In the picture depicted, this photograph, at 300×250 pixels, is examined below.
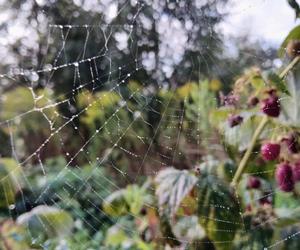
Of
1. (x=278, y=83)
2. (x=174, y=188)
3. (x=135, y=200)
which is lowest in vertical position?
(x=135, y=200)

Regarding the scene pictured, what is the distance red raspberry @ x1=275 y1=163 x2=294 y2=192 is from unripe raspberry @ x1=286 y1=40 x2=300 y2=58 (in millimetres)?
132

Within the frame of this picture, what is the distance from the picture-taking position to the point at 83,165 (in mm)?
1936

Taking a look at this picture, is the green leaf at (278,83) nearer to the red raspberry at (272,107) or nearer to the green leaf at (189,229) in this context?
the red raspberry at (272,107)

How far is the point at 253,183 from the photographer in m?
0.69

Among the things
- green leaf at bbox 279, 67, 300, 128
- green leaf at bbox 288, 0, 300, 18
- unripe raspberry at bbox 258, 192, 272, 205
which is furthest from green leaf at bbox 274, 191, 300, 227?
green leaf at bbox 288, 0, 300, 18

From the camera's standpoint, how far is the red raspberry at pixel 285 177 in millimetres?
621

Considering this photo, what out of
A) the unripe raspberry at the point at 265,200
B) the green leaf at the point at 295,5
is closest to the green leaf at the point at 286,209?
the unripe raspberry at the point at 265,200

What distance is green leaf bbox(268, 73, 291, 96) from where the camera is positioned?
61 centimetres

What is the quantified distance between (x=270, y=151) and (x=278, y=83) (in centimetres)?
8

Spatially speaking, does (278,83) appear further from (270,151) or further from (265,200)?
(265,200)

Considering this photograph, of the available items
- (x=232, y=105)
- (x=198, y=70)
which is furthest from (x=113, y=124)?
(x=232, y=105)

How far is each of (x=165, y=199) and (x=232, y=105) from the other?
6.2 inches

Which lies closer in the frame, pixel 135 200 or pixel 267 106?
pixel 267 106

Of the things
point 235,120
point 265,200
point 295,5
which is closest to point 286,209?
point 265,200
